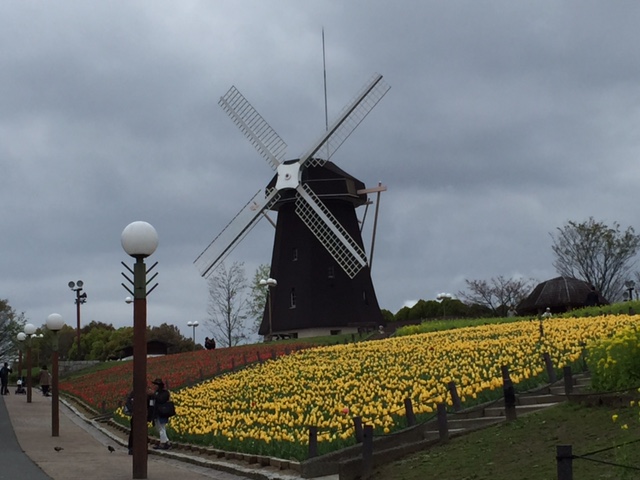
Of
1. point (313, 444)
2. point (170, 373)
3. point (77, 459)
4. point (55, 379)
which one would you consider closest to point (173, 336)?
point (170, 373)

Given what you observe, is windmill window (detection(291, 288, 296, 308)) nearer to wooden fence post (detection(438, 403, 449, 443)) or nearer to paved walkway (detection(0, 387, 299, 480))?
paved walkway (detection(0, 387, 299, 480))

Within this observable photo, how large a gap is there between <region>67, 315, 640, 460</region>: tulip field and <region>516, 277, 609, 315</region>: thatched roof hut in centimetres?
2613

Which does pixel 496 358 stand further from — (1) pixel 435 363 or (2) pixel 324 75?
(2) pixel 324 75

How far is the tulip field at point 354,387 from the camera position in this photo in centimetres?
1648

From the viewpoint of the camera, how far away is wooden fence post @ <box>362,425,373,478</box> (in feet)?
41.6

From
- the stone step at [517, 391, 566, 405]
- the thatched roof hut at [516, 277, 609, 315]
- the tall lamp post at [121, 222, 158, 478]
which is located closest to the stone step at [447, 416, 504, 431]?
the stone step at [517, 391, 566, 405]

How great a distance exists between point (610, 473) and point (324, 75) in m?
50.5

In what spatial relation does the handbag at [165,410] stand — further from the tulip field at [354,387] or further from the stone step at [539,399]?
the stone step at [539,399]

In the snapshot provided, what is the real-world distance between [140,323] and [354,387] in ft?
28.6

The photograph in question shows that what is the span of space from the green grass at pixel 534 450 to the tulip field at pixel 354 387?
208 centimetres

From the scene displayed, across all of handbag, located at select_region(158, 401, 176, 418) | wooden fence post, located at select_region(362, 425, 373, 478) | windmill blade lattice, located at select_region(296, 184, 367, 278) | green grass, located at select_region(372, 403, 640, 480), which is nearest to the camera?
green grass, located at select_region(372, 403, 640, 480)

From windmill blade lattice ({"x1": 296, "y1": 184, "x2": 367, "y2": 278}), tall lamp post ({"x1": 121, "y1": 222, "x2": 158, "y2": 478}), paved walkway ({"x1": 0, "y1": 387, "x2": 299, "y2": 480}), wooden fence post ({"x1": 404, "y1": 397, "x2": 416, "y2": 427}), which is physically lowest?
paved walkway ({"x1": 0, "y1": 387, "x2": 299, "y2": 480})

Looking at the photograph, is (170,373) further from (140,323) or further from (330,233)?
(140,323)

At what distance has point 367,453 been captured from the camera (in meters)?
12.8
